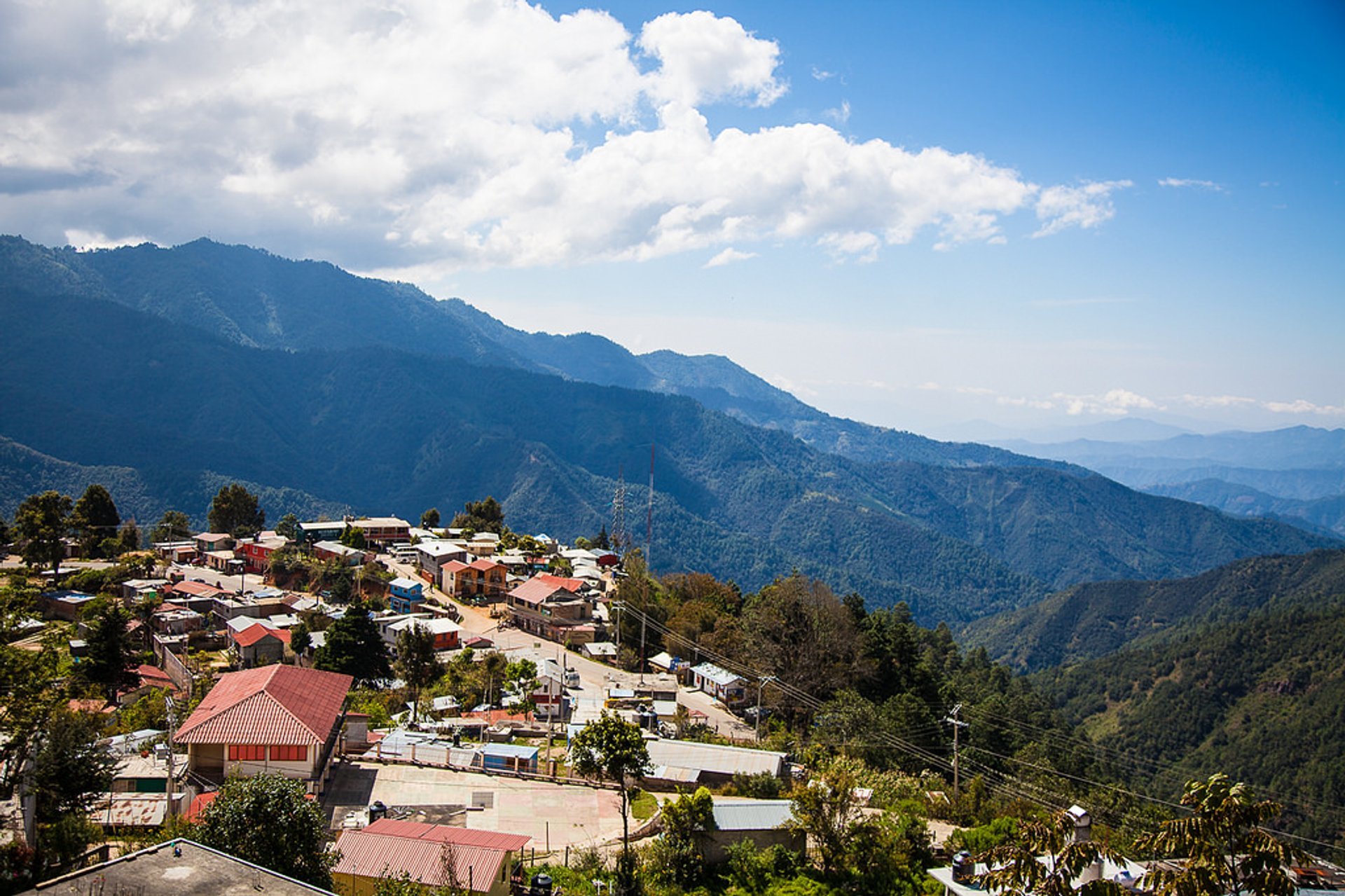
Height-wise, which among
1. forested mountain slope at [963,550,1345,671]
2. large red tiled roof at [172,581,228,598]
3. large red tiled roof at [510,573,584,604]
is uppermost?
large red tiled roof at [172,581,228,598]

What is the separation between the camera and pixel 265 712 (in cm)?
2180

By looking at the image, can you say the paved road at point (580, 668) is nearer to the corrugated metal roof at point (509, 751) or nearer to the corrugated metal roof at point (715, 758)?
the corrugated metal roof at point (715, 758)

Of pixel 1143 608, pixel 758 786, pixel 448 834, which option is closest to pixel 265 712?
pixel 448 834

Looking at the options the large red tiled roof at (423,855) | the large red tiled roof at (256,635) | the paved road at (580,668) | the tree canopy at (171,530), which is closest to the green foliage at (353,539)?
the paved road at (580,668)

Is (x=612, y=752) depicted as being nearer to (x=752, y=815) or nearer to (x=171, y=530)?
(x=752, y=815)

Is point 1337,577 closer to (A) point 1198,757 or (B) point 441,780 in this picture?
(A) point 1198,757

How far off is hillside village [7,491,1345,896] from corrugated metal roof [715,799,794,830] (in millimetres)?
59

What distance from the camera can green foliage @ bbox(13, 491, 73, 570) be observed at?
48219 mm

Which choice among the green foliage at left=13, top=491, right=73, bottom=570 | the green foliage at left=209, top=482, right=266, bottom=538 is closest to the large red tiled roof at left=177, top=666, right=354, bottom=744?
the green foliage at left=13, top=491, right=73, bottom=570

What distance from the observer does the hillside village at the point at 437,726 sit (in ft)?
58.2

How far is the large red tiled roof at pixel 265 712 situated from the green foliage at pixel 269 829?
6.28m

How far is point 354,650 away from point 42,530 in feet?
81.6

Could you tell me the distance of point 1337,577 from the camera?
133 m

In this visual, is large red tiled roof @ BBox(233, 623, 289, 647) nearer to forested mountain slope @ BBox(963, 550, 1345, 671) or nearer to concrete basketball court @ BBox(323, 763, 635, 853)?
concrete basketball court @ BBox(323, 763, 635, 853)
